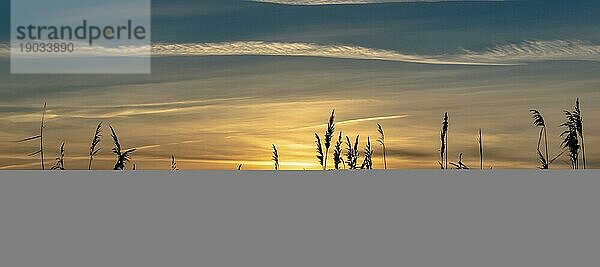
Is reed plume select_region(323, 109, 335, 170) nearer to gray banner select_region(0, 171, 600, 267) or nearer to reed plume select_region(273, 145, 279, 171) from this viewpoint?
reed plume select_region(273, 145, 279, 171)

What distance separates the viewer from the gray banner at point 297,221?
22.8 ft

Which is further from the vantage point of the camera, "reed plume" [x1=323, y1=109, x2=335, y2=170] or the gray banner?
"reed plume" [x1=323, y1=109, x2=335, y2=170]

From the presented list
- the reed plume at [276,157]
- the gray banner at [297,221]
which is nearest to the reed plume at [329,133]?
the reed plume at [276,157]

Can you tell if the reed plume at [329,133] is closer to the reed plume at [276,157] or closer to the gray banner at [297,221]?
the reed plume at [276,157]

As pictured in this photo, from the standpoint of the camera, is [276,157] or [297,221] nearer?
[297,221]

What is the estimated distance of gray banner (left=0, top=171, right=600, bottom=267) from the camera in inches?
273

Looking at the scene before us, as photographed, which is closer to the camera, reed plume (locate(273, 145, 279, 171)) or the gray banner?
the gray banner

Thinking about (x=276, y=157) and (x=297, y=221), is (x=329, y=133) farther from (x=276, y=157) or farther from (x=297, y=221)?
(x=297, y=221)

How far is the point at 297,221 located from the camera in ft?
24.3

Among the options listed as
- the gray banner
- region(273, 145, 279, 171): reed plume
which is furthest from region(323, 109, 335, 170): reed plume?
the gray banner

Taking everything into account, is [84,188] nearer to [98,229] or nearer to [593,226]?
[98,229]

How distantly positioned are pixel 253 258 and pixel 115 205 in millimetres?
1239

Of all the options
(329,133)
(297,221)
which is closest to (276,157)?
(329,133)

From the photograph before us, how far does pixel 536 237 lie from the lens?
7191mm
